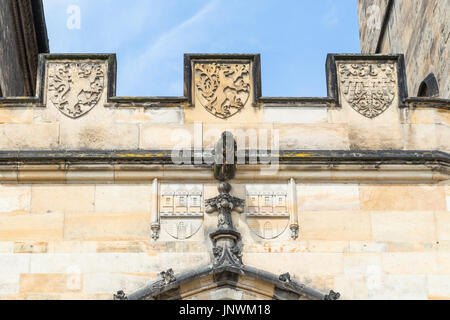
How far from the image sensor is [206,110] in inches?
461

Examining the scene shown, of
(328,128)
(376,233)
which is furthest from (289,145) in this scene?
(376,233)

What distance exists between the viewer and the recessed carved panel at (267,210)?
11.0 metres

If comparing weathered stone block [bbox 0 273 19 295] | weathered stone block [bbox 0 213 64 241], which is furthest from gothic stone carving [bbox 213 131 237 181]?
weathered stone block [bbox 0 273 19 295]

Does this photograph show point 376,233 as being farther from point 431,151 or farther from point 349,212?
point 431,151

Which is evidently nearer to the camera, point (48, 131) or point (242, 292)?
point (242, 292)

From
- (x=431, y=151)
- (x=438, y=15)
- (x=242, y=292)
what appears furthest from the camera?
(x=438, y=15)

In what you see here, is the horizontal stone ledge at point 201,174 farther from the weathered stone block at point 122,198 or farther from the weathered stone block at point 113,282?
the weathered stone block at point 113,282

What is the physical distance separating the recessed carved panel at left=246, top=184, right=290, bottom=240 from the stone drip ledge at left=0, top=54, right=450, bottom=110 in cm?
108

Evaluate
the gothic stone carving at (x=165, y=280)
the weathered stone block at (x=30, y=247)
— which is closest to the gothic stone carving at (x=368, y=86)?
the gothic stone carving at (x=165, y=280)

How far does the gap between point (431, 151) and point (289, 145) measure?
1.56 metres

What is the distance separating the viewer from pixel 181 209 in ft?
36.4

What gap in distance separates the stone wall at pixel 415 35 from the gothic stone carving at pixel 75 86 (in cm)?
481

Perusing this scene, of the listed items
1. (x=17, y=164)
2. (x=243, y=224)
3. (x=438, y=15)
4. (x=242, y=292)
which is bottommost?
(x=242, y=292)

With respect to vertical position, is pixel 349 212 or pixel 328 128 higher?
pixel 328 128
